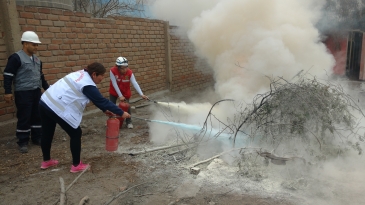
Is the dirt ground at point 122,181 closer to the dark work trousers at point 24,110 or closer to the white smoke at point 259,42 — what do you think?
the dark work trousers at point 24,110

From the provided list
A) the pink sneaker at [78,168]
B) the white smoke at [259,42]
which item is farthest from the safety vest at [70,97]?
the white smoke at [259,42]

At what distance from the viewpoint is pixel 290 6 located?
7.50 m

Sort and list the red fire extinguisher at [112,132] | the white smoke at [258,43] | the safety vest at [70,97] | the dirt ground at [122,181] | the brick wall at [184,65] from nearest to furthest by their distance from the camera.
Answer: the dirt ground at [122,181] → the safety vest at [70,97] → the red fire extinguisher at [112,132] → the white smoke at [258,43] → the brick wall at [184,65]

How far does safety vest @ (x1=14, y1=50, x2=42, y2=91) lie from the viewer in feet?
15.1

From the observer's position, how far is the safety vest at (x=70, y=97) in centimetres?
362

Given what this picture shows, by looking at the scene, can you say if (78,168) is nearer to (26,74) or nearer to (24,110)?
(24,110)

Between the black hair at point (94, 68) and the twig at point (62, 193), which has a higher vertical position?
the black hair at point (94, 68)

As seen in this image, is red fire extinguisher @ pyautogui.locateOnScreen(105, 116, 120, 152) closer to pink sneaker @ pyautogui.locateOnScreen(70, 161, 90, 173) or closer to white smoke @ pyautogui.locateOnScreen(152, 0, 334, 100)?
pink sneaker @ pyautogui.locateOnScreen(70, 161, 90, 173)

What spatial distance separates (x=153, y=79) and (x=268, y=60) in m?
3.74

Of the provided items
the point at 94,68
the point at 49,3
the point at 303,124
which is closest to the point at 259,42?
the point at 303,124

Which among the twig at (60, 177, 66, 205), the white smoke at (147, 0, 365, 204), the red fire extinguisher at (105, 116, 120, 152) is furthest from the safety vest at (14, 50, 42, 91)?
the white smoke at (147, 0, 365, 204)

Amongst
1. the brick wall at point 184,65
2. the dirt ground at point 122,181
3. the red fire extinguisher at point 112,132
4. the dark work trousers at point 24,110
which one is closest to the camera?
the dirt ground at point 122,181

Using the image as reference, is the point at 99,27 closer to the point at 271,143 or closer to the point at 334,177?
the point at 271,143

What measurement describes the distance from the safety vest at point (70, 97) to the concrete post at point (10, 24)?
2.13 metres
